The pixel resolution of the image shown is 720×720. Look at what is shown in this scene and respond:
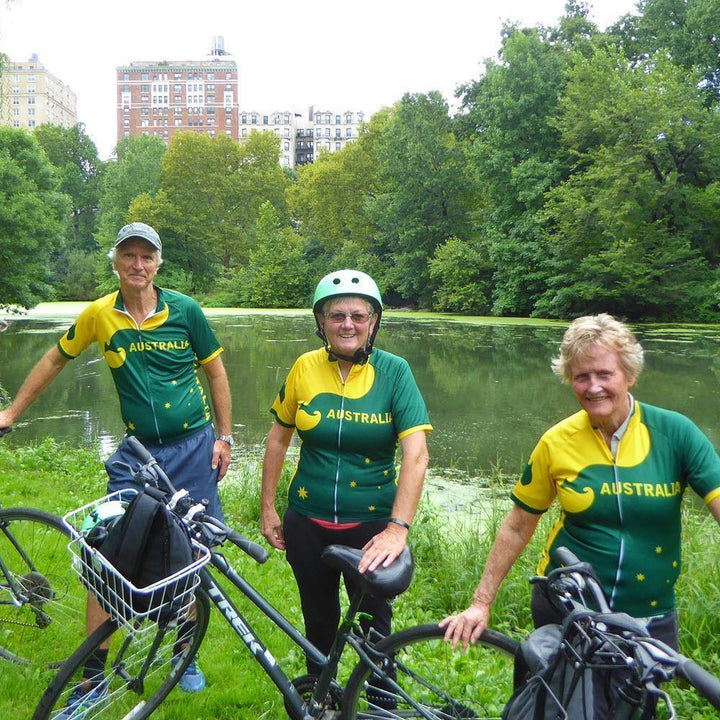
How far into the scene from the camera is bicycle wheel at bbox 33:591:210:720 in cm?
211

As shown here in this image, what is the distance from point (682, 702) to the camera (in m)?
2.82

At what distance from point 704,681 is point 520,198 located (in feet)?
110

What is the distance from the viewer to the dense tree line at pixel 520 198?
27000 millimetres

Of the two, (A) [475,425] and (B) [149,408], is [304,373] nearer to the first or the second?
(B) [149,408]

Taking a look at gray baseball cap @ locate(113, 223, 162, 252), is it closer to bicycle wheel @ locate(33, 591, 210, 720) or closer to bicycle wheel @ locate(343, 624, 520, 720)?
bicycle wheel @ locate(33, 591, 210, 720)

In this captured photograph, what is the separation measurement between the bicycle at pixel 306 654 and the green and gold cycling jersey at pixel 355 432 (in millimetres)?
329

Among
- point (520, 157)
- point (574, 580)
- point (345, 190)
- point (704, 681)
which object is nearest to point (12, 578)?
point (574, 580)

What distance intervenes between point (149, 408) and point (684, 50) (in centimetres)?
3506

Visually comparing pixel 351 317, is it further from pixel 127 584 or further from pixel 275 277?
pixel 275 277

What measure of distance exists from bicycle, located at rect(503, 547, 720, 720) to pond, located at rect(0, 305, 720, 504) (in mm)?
5765

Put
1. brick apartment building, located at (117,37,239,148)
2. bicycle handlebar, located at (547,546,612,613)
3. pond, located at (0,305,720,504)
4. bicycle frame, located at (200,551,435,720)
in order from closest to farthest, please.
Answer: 1. bicycle handlebar, located at (547,546,612,613)
2. bicycle frame, located at (200,551,435,720)
3. pond, located at (0,305,720,504)
4. brick apartment building, located at (117,37,239,148)

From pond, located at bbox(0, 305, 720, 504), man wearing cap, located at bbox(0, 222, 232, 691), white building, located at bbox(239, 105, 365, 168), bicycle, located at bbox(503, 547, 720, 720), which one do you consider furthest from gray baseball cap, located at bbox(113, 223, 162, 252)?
white building, located at bbox(239, 105, 365, 168)

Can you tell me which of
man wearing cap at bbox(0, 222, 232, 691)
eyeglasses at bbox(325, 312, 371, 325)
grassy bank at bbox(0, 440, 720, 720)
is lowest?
grassy bank at bbox(0, 440, 720, 720)

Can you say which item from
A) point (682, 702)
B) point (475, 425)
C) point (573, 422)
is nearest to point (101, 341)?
point (573, 422)
